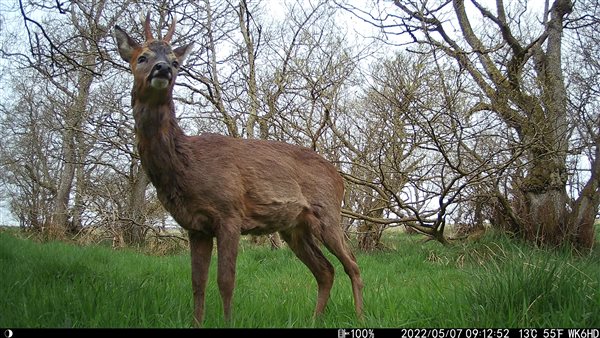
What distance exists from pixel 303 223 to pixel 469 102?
5161 millimetres

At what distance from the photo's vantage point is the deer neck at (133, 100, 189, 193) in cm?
345

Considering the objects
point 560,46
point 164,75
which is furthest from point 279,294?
point 560,46

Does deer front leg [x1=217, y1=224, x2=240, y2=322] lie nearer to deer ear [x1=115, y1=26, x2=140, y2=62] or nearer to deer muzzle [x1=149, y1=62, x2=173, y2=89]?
deer muzzle [x1=149, y1=62, x2=173, y2=89]

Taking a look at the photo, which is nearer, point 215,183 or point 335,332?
point 335,332

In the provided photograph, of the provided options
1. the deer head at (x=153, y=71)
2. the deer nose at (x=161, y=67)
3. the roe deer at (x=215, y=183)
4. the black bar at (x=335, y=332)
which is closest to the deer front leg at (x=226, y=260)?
the roe deer at (x=215, y=183)

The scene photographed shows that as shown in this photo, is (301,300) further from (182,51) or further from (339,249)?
(182,51)

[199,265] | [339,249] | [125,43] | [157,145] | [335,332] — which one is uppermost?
[125,43]

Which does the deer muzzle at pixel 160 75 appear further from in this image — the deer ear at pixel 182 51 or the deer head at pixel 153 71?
the deer ear at pixel 182 51

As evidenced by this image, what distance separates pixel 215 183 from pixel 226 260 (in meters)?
0.56

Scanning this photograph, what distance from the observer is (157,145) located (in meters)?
3.50

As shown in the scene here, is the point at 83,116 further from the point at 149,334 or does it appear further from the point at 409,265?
the point at 149,334

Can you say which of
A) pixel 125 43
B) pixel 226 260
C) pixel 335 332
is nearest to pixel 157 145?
pixel 125 43

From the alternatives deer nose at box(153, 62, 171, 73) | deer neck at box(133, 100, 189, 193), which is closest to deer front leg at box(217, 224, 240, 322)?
deer neck at box(133, 100, 189, 193)

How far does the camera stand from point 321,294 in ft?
14.3
